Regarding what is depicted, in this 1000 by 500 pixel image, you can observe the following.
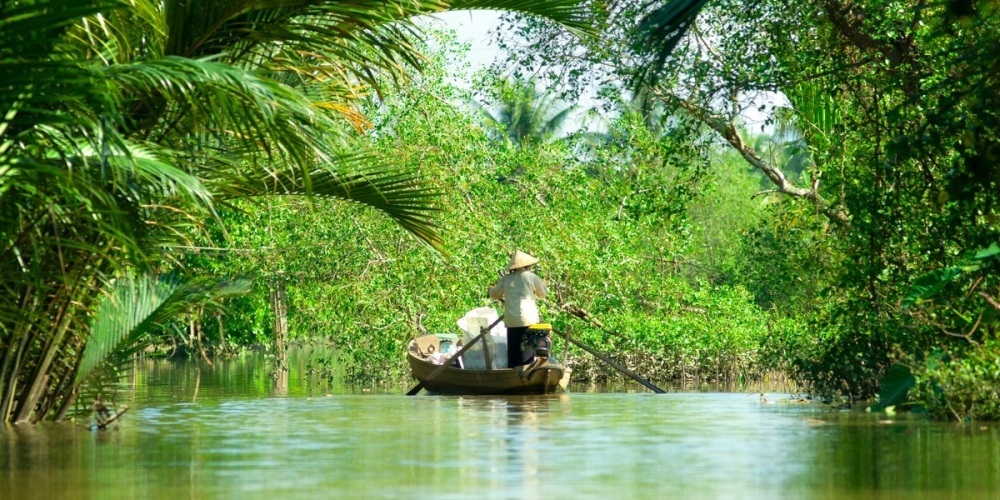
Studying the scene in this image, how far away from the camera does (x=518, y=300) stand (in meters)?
20.7

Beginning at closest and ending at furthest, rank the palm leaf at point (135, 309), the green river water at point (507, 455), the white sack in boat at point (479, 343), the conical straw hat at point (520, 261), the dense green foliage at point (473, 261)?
1. the green river water at point (507, 455)
2. the palm leaf at point (135, 309)
3. the conical straw hat at point (520, 261)
4. the white sack in boat at point (479, 343)
5. the dense green foliage at point (473, 261)

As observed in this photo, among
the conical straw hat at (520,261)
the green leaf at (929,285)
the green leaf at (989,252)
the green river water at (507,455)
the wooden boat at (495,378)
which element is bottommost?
the green river water at (507,455)

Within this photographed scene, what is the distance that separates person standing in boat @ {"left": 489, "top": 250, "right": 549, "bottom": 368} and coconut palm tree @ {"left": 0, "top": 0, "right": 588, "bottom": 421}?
23.4 ft

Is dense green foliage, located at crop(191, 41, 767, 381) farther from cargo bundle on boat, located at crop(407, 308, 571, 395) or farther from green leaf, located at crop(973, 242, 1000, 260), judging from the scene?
green leaf, located at crop(973, 242, 1000, 260)

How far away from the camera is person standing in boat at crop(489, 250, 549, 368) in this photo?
20.7 metres

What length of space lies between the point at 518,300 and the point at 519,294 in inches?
3.6

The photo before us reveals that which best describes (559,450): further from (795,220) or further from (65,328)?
(795,220)

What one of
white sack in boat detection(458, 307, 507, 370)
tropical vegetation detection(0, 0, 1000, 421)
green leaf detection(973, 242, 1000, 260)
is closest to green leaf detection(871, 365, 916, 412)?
tropical vegetation detection(0, 0, 1000, 421)

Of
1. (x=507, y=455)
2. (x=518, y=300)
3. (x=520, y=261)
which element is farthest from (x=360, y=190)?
(x=520, y=261)

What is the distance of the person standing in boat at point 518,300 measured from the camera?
20703 mm

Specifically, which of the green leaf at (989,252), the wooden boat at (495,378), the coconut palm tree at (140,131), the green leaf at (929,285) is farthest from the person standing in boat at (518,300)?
the green leaf at (989,252)

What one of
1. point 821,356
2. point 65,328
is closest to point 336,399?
point 821,356

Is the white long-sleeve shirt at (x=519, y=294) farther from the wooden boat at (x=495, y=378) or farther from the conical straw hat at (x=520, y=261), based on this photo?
the wooden boat at (x=495, y=378)

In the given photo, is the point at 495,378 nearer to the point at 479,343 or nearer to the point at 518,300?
the point at 518,300
